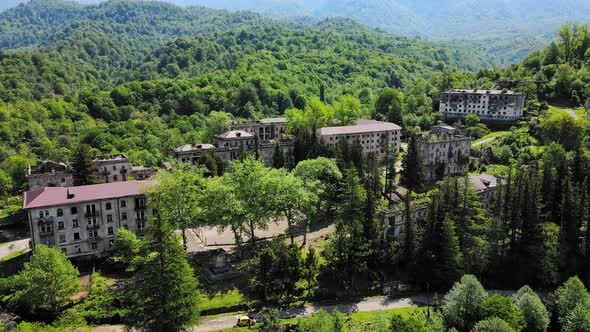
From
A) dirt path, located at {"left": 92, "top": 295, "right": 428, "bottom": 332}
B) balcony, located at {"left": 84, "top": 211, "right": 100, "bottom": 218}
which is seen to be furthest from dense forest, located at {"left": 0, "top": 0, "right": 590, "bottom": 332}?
balcony, located at {"left": 84, "top": 211, "right": 100, "bottom": 218}

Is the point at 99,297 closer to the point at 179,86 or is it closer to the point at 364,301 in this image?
the point at 364,301

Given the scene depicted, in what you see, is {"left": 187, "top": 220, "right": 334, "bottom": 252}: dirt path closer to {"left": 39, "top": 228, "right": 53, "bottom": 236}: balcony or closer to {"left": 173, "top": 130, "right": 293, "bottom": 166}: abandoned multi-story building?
{"left": 39, "top": 228, "right": 53, "bottom": 236}: balcony

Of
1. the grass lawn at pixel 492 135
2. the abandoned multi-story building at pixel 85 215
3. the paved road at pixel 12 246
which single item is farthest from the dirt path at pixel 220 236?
the grass lawn at pixel 492 135

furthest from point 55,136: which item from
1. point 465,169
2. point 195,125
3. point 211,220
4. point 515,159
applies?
point 515,159

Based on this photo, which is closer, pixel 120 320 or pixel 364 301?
pixel 120 320

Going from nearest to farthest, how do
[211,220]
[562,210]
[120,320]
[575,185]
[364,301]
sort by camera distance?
1. [120,320]
2. [364,301]
3. [211,220]
4. [562,210]
5. [575,185]

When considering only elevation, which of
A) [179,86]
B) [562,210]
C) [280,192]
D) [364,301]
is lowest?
[364,301]

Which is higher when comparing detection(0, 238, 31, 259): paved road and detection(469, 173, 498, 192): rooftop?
detection(469, 173, 498, 192): rooftop
